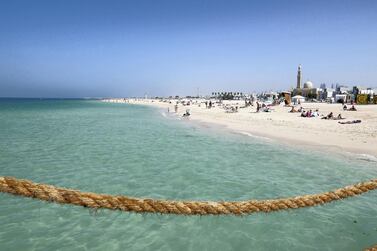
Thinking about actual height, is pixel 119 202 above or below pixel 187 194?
above

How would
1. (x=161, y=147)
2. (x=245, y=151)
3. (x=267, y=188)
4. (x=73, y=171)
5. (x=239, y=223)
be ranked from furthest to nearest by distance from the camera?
(x=161, y=147), (x=245, y=151), (x=73, y=171), (x=267, y=188), (x=239, y=223)

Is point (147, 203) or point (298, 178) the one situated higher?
point (147, 203)

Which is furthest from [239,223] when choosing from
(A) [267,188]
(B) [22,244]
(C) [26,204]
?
(C) [26,204]

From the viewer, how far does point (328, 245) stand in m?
6.86

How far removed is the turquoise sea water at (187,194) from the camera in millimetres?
7023

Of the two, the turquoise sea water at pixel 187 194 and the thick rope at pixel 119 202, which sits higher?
the thick rope at pixel 119 202

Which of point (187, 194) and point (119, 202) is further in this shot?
point (187, 194)

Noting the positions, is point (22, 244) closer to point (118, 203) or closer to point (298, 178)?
point (118, 203)

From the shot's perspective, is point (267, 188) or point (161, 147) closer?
point (267, 188)

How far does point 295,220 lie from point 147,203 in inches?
284

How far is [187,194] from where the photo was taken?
10.3m

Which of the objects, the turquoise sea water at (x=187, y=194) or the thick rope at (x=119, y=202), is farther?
the turquoise sea water at (x=187, y=194)

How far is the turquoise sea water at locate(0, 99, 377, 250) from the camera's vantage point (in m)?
7.02

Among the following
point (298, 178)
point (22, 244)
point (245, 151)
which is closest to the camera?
point (22, 244)
